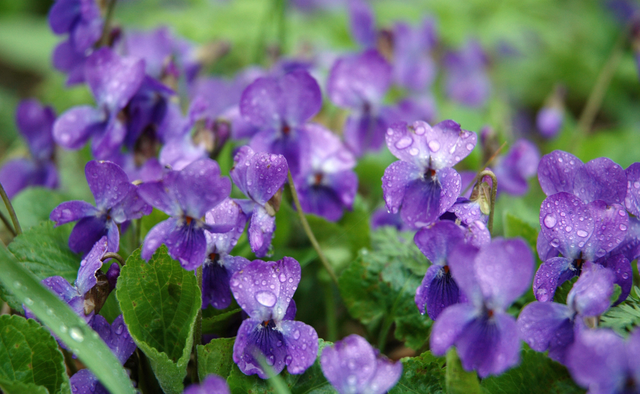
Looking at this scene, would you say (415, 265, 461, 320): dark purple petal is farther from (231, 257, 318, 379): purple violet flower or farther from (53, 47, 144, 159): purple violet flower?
(53, 47, 144, 159): purple violet flower

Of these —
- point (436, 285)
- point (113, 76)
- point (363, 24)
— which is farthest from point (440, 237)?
point (363, 24)

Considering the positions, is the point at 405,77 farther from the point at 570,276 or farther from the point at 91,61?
the point at 570,276

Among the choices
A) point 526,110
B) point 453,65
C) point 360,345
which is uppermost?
point 360,345

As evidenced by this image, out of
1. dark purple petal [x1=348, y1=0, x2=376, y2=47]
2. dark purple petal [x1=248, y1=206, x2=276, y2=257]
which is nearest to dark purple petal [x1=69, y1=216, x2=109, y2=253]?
dark purple petal [x1=248, y1=206, x2=276, y2=257]

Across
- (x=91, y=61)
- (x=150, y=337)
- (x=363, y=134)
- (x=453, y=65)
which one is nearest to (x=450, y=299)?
(x=150, y=337)

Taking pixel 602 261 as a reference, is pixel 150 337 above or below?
below

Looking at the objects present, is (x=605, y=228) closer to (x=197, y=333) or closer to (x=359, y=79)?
(x=197, y=333)
